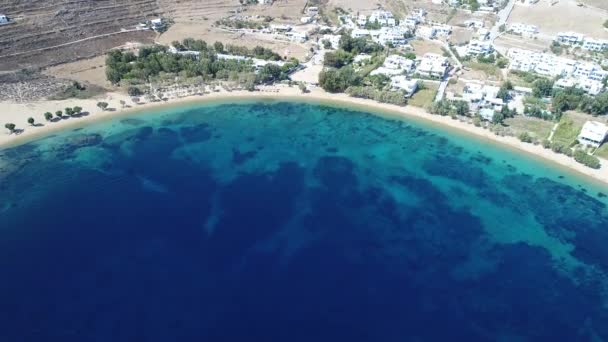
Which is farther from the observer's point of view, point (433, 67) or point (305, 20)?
point (305, 20)

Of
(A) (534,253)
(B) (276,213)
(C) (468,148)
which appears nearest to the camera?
(A) (534,253)

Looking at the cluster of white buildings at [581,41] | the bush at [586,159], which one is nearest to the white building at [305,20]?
the cluster of white buildings at [581,41]

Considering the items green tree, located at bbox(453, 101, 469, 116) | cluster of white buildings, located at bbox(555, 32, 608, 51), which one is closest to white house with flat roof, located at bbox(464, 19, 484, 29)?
cluster of white buildings, located at bbox(555, 32, 608, 51)

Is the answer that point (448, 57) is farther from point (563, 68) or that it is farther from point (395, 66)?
point (563, 68)

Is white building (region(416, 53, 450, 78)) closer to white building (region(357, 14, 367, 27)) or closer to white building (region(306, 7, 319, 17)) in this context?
white building (region(357, 14, 367, 27))

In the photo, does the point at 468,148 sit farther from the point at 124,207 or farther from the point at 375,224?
the point at 124,207

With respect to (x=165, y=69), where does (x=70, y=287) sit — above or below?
below

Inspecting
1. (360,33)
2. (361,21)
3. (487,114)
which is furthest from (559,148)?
(361,21)

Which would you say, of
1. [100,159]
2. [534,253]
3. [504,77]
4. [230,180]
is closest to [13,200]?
[100,159]
